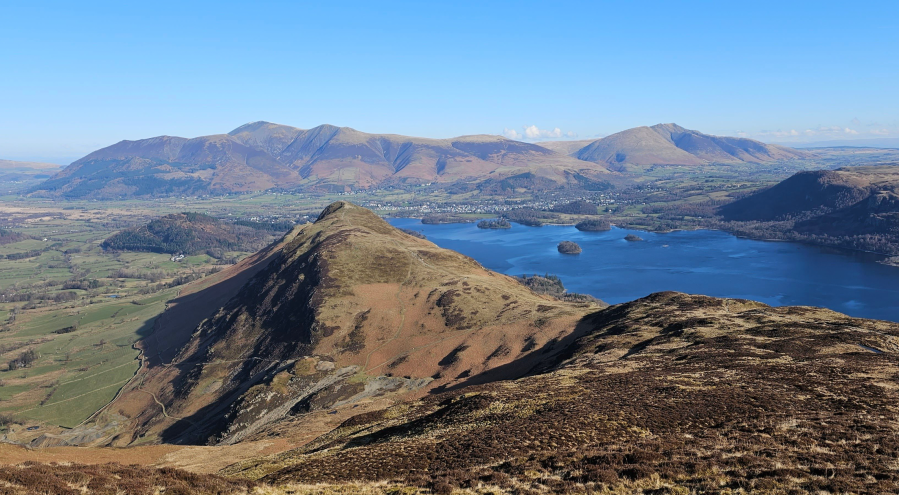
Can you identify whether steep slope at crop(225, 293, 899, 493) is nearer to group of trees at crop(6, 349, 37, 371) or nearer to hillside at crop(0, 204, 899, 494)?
hillside at crop(0, 204, 899, 494)

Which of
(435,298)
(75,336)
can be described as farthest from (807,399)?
(75,336)

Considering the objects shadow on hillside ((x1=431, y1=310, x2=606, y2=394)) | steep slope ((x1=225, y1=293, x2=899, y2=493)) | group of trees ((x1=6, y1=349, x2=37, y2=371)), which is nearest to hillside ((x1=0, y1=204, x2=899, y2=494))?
steep slope ((x1=225, y1=293, x2=899, y2=493))

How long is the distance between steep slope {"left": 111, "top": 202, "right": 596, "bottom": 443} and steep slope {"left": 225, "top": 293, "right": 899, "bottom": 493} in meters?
36.1

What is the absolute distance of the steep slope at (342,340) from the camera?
98.7 metres

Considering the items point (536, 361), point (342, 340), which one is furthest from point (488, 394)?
point (342, 340)

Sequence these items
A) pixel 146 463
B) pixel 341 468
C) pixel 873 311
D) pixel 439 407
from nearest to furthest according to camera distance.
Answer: pixel 341 468 < pixel 146 463 < pixel 439 407 < pixel 873 311

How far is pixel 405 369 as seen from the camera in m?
106

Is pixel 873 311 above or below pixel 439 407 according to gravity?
below

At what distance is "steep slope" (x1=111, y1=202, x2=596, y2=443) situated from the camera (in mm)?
98688

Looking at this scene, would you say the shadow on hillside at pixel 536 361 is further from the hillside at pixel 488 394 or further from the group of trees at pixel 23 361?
the group of trees at pixel 23 361

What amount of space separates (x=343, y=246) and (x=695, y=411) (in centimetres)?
13503

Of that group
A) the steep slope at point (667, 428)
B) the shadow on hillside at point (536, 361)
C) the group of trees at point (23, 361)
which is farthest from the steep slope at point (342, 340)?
the group of trees at point (23, 361)

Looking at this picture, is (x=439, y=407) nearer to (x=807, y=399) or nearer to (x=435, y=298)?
(x=807, y=399)

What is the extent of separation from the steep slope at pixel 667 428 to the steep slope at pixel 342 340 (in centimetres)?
3609
